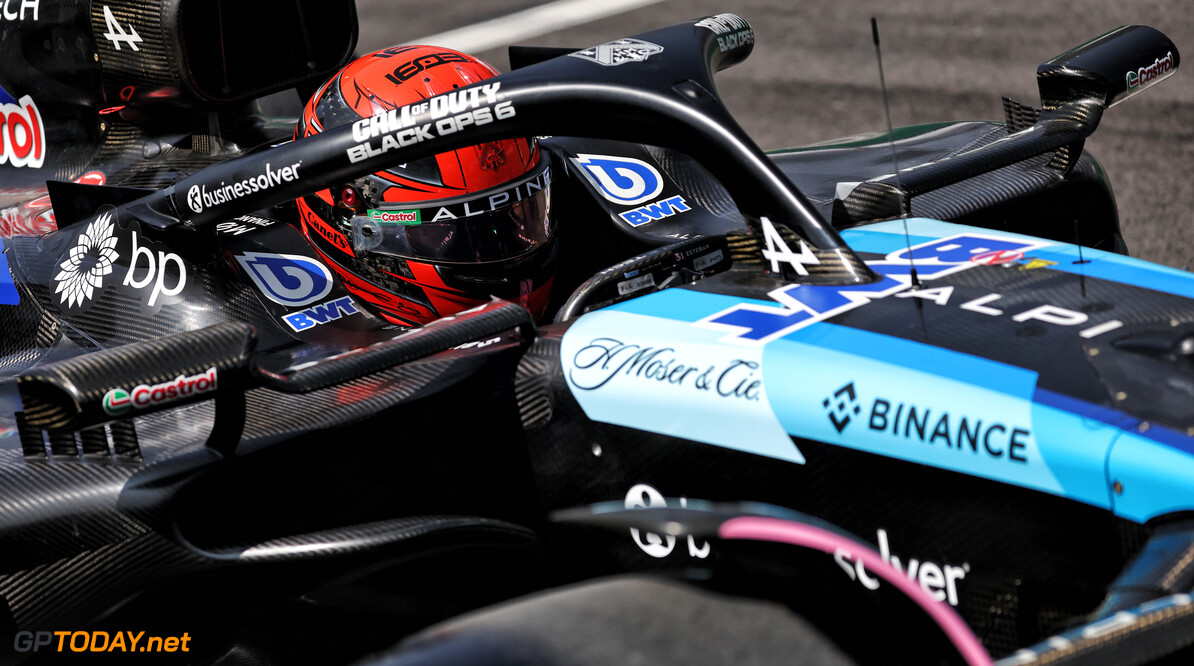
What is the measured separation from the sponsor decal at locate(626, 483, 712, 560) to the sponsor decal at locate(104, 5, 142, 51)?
6.85 ft

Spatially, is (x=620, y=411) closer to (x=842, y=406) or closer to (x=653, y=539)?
(x=653, y=539)

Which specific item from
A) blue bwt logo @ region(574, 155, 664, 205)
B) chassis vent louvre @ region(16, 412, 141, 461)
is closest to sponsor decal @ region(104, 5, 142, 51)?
blue bwt logo @ region(574, 155, 664, 205)

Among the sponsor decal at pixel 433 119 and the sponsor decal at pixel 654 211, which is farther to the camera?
the sponsor decal at pixel 654 211

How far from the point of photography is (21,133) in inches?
153

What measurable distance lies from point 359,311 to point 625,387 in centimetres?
108

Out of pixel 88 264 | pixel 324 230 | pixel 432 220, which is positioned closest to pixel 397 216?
pixel 432 220

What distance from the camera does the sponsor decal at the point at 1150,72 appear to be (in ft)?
9.96

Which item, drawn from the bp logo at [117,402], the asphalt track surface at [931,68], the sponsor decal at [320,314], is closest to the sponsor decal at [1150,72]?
the sponsor decal at [320,314]

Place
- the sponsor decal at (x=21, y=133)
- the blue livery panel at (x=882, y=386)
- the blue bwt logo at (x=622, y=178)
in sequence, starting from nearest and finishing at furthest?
the blue livery panel at (x=882, y=386) → the blue bwt logo at (x=622, y=178) → the sponsor decal at (x=21, y=133)

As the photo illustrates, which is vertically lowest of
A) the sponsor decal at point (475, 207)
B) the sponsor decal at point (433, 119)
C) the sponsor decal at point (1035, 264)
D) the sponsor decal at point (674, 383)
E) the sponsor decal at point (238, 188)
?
the sponsor decal at point (674, 383)

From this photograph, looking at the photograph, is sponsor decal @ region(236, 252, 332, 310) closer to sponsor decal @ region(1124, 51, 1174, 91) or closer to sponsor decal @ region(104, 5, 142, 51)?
sponsor decal @ region(104, 5, 142, 51)

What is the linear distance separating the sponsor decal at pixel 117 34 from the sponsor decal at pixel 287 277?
80 cm

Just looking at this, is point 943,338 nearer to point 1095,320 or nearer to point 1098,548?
point 1095,320

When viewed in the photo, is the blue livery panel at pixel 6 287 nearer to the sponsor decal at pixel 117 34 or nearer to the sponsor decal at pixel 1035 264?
the sponsor decal at pixel 117 34
